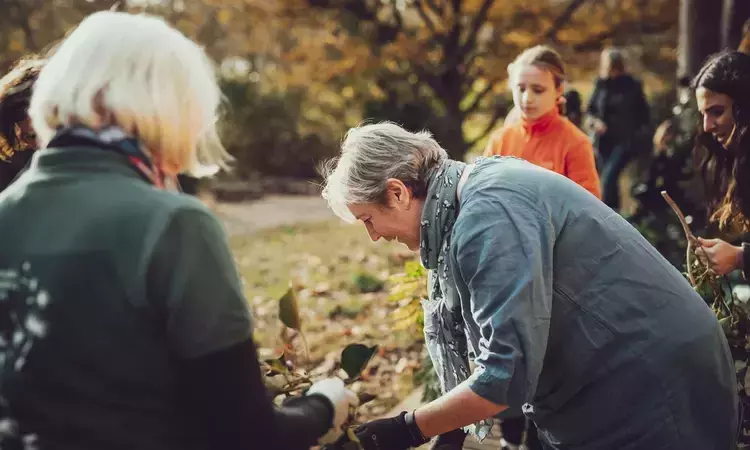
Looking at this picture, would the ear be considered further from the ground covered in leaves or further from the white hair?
the ground covered in leaves

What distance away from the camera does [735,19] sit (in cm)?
621

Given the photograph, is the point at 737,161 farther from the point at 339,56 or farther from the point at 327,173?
the point at 339,56

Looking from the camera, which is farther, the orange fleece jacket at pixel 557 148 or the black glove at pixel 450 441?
the orange fleece jacket at pixel 557 148

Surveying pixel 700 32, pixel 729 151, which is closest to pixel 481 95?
pixel 700 32

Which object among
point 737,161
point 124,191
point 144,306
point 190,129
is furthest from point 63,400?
point 737,161

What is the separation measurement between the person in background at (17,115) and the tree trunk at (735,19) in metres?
5.23

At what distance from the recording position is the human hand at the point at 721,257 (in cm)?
253

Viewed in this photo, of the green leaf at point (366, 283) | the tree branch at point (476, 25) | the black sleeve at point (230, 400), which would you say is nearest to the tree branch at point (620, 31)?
the tree branch at point (476, 25)

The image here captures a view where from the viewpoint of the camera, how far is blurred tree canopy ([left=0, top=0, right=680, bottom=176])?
10172 millimetres

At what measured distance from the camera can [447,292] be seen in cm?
199

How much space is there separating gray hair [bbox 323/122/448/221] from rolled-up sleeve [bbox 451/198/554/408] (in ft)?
0.77

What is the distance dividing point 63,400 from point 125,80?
491 millimetres

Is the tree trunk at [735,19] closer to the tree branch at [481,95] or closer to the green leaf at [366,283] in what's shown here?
the green leaf at [366,283]

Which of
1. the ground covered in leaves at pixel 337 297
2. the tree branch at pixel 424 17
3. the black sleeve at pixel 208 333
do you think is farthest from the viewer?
the tree branch at pixel 424 17
